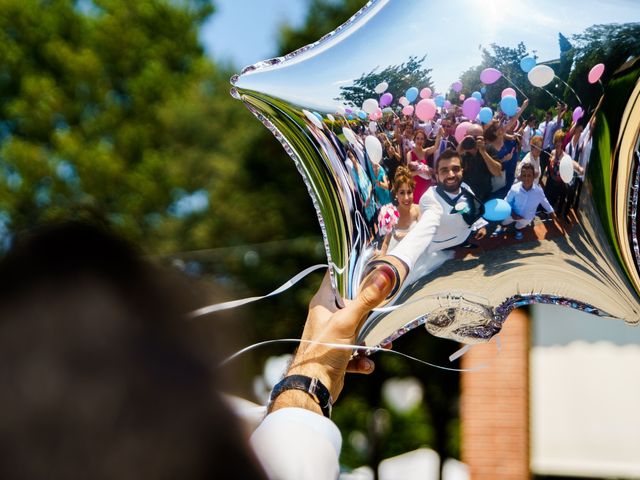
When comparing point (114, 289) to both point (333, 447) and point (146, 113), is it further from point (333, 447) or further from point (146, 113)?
point (146, 113)

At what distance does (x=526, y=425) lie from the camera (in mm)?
7172

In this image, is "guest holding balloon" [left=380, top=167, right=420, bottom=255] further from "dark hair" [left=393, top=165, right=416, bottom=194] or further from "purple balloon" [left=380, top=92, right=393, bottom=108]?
"purple balloon" [left=380, top=92, right=393, bottom=108]

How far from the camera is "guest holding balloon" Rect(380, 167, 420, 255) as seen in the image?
Result: 1.72m

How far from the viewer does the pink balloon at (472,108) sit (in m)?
1.71

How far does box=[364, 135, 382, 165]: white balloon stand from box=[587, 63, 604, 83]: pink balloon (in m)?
0.37

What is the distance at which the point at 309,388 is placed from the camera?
1375 millimetres

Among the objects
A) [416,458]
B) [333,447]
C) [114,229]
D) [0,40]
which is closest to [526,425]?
[416,458]

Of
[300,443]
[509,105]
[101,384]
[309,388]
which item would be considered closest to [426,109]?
[509,105]

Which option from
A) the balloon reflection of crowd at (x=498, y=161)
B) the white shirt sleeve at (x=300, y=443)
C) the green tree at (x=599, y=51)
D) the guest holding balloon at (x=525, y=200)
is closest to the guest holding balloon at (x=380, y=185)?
the balloon reflection of crowd at (x=498, y=161)

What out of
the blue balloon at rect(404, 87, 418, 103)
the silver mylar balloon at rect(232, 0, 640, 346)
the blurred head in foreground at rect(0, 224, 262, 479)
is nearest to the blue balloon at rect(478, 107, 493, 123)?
the silver mylar balloon at rect(232, 0, 640, 346)

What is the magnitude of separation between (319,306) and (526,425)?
5909 millimetres

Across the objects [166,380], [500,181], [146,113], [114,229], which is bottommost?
[166,380]

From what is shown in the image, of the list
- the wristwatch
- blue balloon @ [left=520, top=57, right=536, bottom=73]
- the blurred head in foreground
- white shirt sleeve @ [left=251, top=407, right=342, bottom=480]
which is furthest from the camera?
blue balloon @ [left=520, top=57, right=536, bottom=73]

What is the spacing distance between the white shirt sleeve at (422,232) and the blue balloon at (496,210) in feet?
0.26
